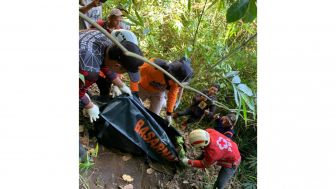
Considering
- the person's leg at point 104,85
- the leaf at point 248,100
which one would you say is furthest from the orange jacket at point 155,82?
the leaf at point 248,100

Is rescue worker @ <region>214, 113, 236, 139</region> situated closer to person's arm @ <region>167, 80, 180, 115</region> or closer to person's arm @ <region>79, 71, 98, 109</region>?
person's arm @ <region>167, 80, 180, 115</region>

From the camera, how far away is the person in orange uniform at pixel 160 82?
5.24 feet

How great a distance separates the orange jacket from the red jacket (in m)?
0.29

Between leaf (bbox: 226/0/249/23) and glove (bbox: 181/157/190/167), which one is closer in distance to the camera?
leaf (bbox: 226/0/249/23)

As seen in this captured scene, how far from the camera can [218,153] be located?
1737 mm


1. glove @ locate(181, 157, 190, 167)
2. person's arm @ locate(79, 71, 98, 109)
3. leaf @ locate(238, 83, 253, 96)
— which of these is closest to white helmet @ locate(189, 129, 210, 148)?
glove @ locate(181, 157, 190, 167)

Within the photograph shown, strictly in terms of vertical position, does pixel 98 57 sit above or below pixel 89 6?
below

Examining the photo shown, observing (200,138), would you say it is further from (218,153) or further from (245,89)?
(245,89)

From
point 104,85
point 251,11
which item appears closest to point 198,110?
point 104,85

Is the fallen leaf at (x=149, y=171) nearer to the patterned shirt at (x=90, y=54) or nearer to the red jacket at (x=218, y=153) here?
the red jacket at (x=218, y=153)

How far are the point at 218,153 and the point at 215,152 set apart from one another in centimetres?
2

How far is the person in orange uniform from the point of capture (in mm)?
1599

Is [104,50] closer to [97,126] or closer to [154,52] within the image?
[97,126]

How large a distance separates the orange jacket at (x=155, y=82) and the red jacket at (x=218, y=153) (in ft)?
0.94
